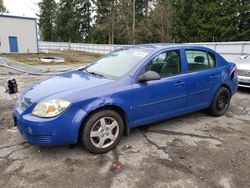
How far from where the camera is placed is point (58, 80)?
3811 millimetres

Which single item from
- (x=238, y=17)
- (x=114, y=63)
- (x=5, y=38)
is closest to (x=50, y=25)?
(x=5, y=38)

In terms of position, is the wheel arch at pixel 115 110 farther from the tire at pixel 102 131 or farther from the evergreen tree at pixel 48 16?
the evergreen tree at pixel 48 16

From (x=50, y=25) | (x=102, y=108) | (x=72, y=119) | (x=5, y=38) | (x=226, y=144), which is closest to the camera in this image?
(x=72, y=119)

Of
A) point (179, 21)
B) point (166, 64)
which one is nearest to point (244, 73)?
point (166, 64)

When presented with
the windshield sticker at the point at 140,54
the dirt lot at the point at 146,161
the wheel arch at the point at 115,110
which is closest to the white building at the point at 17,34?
the dirt lot at the point at 146,161

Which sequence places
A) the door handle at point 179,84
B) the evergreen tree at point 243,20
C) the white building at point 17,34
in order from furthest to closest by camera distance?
the evergreen tree at point 243,20, the white building at point 17,34, the door handle at point 179,84

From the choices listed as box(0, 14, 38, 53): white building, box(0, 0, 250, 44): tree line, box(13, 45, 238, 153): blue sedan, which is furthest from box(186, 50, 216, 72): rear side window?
box(0, 14, 38, 53): white building

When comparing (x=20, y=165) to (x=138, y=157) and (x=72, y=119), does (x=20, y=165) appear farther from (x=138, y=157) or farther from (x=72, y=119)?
(x=138, y=157)

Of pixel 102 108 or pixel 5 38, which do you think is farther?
pixel 5 38

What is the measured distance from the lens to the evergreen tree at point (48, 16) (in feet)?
202

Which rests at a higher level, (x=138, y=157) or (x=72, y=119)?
(x=72, y=119)

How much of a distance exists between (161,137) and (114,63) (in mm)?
1475

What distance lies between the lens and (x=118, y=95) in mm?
3404

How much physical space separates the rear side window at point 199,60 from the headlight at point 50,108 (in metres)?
2.35
